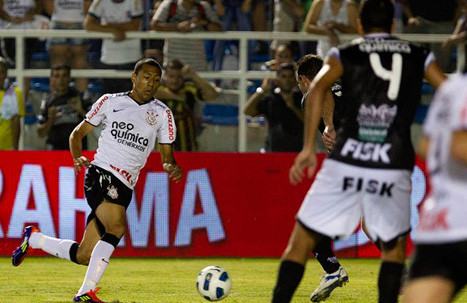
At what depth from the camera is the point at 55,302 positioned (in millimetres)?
8445

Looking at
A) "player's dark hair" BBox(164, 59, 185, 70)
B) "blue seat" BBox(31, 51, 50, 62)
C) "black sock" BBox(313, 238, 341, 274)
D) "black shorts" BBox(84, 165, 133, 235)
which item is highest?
"black shorts" BBox(84, 165, 133, 235)

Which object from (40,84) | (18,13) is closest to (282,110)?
(40,84)

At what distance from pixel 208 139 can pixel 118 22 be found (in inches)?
81.8

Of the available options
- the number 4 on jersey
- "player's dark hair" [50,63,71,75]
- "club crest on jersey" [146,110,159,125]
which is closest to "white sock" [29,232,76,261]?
"club crest on jersey" [146,110,159,125]

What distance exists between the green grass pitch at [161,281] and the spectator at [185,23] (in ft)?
9.88

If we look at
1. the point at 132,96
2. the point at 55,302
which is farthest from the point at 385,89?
the point at 55,302

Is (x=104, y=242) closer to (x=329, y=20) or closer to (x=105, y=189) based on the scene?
(x=105, y=189)

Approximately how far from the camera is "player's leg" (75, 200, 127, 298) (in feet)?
26.3

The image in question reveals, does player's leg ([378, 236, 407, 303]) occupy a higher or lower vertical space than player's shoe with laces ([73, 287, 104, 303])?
higher

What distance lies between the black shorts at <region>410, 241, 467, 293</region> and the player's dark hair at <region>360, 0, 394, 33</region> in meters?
2.16

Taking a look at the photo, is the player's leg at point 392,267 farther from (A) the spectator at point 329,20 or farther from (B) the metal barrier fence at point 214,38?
(A) the spectator at point 329,20

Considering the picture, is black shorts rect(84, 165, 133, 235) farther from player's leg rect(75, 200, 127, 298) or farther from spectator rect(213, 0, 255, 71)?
spectator rect(213, 0, 255, 71)

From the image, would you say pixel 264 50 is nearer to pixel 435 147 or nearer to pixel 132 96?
pixel 132 96

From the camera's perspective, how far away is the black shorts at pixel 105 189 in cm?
834
